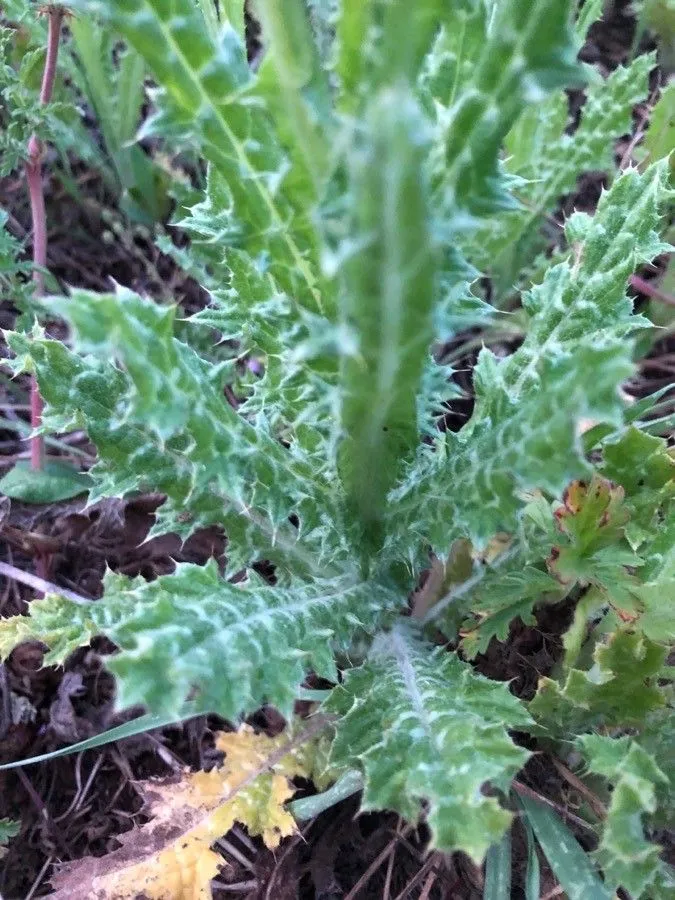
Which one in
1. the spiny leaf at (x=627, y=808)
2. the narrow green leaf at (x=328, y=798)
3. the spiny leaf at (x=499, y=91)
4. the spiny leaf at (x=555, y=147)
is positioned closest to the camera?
the spiny leaf at (x=499, y=91)

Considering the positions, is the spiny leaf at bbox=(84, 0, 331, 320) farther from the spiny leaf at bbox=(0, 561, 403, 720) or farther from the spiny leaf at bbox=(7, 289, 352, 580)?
the spiny leaf at bbox=(0, 561, 403, 720)

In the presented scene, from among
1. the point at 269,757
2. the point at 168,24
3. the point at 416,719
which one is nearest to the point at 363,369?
the point at 168,24

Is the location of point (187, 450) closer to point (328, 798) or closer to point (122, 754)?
point (328, 798)

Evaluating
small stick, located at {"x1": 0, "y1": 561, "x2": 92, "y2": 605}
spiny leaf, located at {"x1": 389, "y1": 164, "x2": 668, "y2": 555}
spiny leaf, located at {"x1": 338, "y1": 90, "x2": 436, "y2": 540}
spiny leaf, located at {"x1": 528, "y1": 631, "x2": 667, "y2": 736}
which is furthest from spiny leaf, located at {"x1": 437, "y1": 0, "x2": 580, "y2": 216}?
small stick, located at {"x1": 0, "y1": 561, "x2": 92, "y2": 605}

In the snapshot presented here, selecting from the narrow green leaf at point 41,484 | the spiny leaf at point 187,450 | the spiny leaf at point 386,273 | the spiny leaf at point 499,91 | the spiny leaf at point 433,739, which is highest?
the spiny leaf at point 499,91

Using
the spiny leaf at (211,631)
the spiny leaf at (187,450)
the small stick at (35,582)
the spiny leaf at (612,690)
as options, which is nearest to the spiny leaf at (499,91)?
the spiny leaf at (187,450)

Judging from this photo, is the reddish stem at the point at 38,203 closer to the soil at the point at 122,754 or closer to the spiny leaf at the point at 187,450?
the soil at the point at 122,754

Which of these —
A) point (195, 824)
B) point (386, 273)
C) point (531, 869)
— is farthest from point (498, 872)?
point (386, 273)
